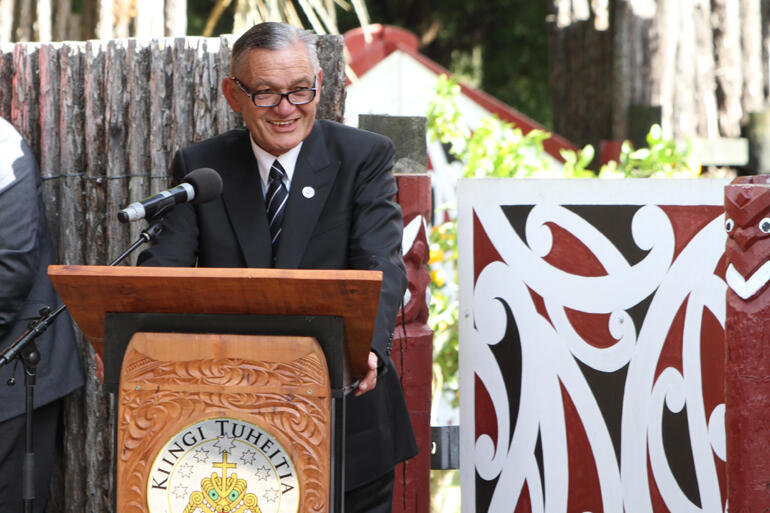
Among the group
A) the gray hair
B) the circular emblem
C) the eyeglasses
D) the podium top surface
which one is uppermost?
the gray hair

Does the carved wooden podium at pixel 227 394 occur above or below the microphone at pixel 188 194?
below

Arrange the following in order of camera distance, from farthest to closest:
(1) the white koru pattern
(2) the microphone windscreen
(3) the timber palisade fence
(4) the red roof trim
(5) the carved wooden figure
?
(4) the red roof trim < (3) the timber palisade fence < (1) the white koru pattern < (5) the carved wooden figure < (2) the microphone windscreen

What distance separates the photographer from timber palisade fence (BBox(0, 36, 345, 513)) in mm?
4066

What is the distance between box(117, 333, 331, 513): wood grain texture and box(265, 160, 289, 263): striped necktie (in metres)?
0.59

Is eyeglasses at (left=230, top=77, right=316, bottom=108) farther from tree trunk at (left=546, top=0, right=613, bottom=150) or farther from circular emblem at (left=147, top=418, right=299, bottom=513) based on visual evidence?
tree trunk at (left=546, top=0, right=613, bottom=150)

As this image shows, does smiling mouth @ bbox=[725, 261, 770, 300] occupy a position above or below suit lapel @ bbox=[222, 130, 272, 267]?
below

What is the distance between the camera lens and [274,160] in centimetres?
305

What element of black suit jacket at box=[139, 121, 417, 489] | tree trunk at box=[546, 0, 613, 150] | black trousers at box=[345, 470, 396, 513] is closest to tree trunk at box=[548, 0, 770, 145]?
tree trunk at box=[546, 0, 613, 150]

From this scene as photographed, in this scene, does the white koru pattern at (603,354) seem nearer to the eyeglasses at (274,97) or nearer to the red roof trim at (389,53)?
the eyeglasses at (274,97)

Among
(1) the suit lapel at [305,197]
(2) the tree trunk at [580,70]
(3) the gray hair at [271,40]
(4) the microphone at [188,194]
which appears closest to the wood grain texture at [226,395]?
(4) the microphone at [188,194]

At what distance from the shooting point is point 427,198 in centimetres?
397

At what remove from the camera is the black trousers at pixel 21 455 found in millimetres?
3729

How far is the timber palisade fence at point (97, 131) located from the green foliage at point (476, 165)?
5.29 ft

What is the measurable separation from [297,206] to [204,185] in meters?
0.33
